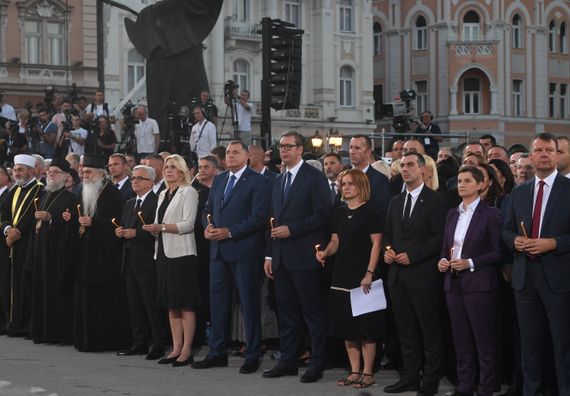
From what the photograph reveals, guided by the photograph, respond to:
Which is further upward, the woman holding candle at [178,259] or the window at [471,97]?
the window at [471,97]

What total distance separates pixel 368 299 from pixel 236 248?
1.65m

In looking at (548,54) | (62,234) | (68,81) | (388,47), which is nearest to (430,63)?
(388,47)

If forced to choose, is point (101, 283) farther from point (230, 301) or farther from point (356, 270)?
point (356, 270)

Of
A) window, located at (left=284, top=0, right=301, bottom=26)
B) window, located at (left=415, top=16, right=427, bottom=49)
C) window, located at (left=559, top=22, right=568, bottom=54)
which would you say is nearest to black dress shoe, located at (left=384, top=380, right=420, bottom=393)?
window, located at (left=284, top=0, right=301, bottom=26)

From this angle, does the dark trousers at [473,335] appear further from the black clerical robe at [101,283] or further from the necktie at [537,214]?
the black clerical robe at [101,283]

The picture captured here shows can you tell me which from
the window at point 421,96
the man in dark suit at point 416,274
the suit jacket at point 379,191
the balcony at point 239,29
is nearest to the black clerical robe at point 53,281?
the suit jacket at point 379,191

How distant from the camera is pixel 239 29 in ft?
186

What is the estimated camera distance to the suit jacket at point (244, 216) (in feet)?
37.9

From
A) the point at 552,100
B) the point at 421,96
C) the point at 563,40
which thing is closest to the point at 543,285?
the point at 421,96

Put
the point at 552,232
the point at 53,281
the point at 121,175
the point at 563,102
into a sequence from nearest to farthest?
the point at 552,232, the point at 121,175, the point at 53,281, the point at 563,102

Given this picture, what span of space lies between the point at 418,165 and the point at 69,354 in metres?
4.94

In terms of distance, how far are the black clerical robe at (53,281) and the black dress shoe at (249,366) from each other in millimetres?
3040

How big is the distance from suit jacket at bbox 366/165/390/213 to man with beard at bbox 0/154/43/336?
16.9ft

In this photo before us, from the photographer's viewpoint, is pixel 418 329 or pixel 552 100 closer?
pixel 418 329
